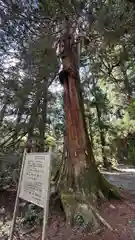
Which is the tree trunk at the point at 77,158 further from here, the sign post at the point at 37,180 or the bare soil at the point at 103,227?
the sign post at the point at 37,180

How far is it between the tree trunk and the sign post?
131 centimetres

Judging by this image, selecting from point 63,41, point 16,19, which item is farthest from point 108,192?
point 16,19

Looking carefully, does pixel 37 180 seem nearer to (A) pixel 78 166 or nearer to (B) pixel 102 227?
(B) pixel 102 227

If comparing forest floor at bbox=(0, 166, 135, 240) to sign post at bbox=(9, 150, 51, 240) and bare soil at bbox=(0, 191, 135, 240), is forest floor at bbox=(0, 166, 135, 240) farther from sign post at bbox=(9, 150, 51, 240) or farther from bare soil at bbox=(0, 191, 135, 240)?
sign post at bbox=(9, 150, 51, 240)

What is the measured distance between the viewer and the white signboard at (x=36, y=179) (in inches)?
111

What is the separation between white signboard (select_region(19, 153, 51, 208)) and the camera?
2816 millimetres

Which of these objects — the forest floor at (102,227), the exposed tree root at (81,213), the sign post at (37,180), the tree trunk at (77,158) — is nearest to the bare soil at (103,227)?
the forest floor at (102,227)

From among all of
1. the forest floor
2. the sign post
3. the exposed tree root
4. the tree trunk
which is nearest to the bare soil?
the forest floor

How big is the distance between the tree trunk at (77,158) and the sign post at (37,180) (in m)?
1.31

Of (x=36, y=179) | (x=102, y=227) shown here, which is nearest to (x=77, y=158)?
(x=102, y=227)

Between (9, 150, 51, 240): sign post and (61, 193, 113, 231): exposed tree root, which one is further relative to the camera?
(61, 193, 113, 231): exposed tree root

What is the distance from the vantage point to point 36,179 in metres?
3.03

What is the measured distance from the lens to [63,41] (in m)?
5.85

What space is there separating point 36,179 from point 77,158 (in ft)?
6.59
